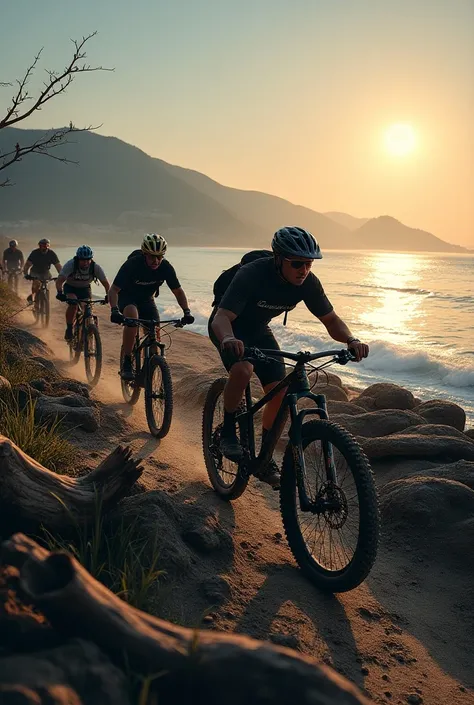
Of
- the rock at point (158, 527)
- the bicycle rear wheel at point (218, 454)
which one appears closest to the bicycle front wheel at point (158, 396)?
the bicycle rear wheel at point (218, 454)

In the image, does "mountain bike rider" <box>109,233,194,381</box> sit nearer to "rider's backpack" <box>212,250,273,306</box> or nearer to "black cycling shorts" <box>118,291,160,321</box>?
"black cycling shorts" <box>118,291,160,321</box>

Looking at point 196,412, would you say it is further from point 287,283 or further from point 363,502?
point 363,502

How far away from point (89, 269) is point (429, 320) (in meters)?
24.9

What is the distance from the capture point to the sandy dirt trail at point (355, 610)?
11.9 feet

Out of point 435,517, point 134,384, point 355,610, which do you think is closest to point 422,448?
point 435,517

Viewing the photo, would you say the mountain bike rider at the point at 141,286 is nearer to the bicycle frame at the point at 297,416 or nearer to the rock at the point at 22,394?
the rock at the point at 22,394

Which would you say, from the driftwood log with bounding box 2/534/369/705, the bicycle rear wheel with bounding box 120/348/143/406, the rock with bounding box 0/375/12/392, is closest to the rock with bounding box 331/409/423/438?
the bicycle rear wheel with bounding box 120/348/143/406

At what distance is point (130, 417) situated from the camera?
8.97m

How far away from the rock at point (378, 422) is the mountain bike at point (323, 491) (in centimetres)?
370

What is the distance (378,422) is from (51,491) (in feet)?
18.7

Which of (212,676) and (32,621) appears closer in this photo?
(212,676)

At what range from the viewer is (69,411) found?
6.71 m

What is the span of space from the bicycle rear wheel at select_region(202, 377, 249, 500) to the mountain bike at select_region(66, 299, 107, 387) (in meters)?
5.40

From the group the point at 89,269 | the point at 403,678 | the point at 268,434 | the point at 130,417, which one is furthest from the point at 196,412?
the point at 403,678
